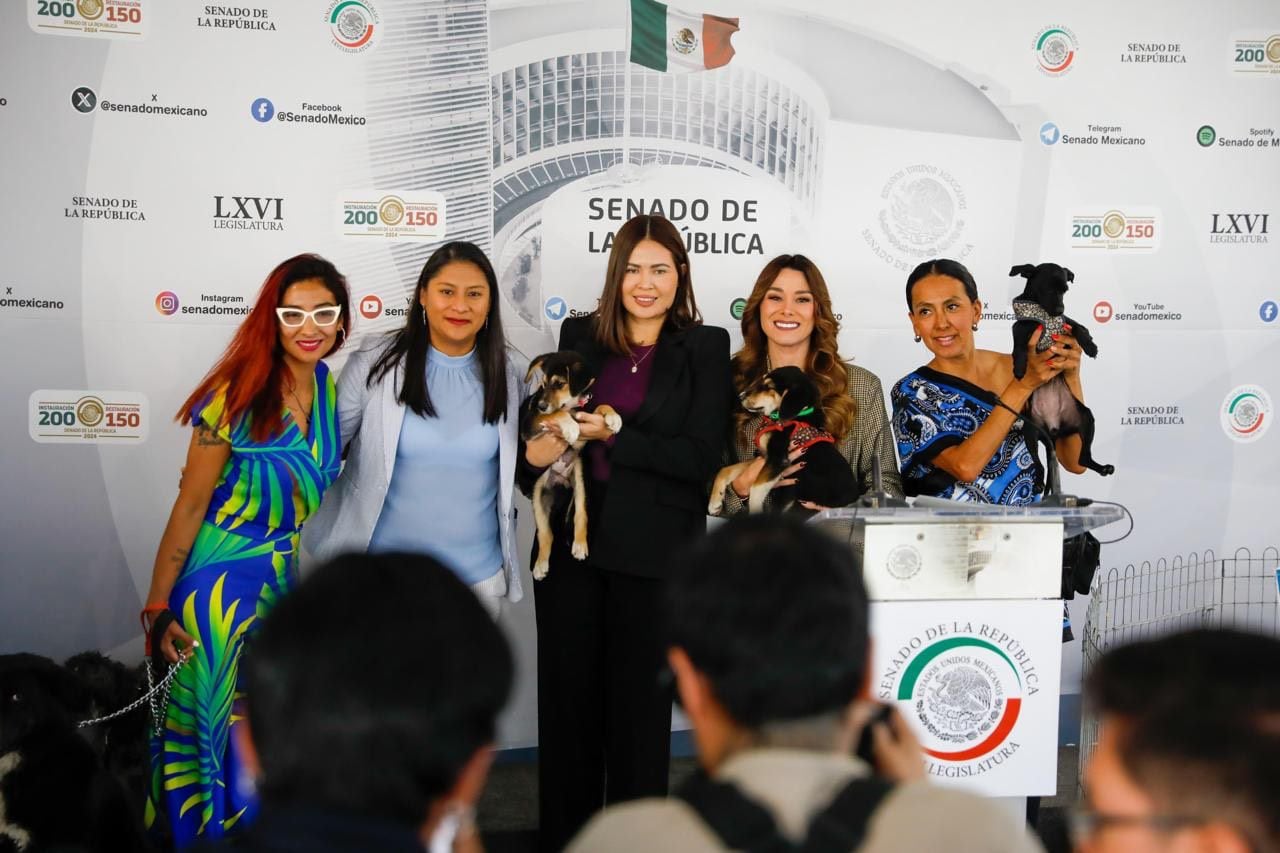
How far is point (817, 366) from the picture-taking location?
3.82 metres

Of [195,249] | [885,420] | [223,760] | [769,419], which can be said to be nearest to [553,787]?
[223,760]

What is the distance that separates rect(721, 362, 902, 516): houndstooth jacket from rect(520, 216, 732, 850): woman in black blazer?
13cm

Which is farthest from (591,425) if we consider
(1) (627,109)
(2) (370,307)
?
(1) (627,109)

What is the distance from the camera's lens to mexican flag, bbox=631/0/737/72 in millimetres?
4887

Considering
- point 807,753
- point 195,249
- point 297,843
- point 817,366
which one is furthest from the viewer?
point 195,249

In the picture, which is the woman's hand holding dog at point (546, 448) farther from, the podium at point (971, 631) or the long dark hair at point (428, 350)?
the podium at point (971, 631)

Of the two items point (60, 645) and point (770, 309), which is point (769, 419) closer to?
point (770, 309)

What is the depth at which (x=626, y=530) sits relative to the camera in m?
3.51

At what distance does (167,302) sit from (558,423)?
2.11 metres

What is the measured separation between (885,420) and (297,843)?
2936 mm

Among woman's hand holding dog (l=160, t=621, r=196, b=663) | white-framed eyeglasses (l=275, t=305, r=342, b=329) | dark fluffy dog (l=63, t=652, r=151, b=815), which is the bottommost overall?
dark fluffy dog (l=63, t=652, r=151, b=815)

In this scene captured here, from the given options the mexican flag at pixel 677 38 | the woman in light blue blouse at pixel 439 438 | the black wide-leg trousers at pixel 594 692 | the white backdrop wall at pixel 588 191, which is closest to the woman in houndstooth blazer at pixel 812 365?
the black wide-leg trousers at pixel 594 692

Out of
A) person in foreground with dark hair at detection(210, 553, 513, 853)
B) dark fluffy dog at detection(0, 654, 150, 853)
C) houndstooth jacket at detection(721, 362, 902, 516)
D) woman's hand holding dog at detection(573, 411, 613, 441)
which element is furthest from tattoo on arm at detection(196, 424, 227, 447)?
person in foreground with dark hair at detection(210, 553, 513, 853)

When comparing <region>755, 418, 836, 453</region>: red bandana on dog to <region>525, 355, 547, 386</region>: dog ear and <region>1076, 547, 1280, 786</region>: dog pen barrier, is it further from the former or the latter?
<region>1076, 547, 1280, 786</region>: dog pen barrier
